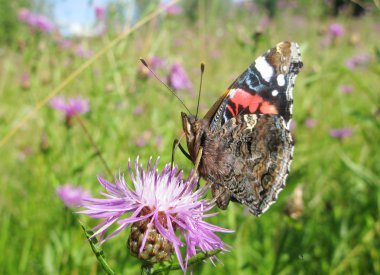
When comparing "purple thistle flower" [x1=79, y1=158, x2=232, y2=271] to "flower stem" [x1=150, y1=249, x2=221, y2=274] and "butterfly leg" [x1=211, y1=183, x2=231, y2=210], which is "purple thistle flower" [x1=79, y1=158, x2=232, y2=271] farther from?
"butterfly leg" [x1=211, y1=183, x2=231, y2=210]

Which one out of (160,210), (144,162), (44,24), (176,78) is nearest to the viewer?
(160,210)

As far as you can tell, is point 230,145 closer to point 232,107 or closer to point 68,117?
point 232,107

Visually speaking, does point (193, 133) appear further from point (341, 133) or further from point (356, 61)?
point (356, 61)

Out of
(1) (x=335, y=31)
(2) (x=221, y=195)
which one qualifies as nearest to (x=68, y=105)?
(2) (x=221, y=195)

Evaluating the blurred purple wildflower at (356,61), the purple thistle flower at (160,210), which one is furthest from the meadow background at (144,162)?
the blurred purple wildflower at (356,61)

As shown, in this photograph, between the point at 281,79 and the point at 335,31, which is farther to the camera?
the point at 335,31

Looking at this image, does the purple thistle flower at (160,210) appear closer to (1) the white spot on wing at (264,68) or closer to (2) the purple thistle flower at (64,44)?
(1) the white spot on wing at (264,68)

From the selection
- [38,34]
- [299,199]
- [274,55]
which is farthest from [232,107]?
[38,34]
